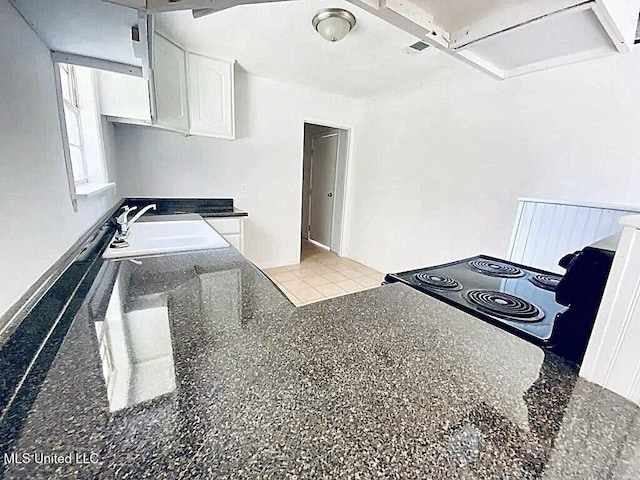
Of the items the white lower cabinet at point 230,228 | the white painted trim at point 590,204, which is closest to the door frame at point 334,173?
the white lower cabinet at point 230,228

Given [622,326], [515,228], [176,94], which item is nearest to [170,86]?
[176,94]

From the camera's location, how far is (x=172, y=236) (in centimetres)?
194

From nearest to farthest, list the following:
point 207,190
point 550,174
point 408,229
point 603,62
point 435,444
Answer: point 435,444
point 603,62
point 550,174
point 207,190
point 408,229

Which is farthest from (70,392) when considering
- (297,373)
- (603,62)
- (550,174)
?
(603,62)

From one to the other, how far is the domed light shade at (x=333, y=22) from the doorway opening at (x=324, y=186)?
2.18m

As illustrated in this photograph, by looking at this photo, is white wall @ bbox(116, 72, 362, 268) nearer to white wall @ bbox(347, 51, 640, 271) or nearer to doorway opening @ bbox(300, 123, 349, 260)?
doorway opening @ bbox(300, 123, 349, 260)

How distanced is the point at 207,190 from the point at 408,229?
2368 millimetres

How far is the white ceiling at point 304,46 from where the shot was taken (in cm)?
188

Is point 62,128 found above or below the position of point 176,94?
below

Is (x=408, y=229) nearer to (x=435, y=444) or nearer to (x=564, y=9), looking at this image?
(x=564, y=9)

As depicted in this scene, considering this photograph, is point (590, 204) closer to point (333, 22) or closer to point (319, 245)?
point (333, 22)

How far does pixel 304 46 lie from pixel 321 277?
96.6 inches

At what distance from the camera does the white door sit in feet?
15.1

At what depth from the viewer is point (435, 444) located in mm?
421
